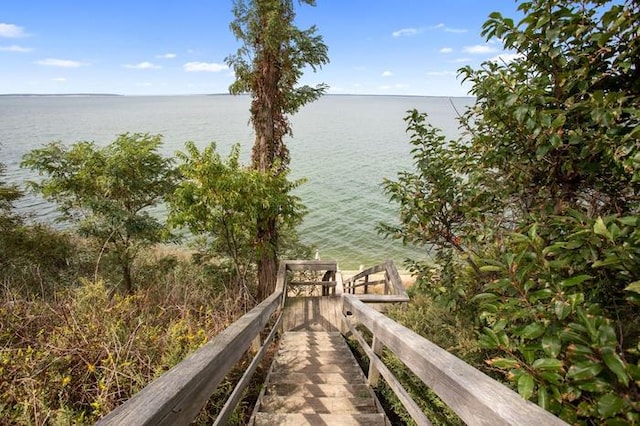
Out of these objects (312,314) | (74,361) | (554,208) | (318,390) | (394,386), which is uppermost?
(554,208)

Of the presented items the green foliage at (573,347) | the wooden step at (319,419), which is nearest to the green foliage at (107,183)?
the wooden step at (319,419)

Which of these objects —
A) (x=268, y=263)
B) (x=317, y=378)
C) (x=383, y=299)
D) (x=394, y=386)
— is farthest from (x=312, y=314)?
(x=394, y=386)

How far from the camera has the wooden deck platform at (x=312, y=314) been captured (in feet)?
20.9

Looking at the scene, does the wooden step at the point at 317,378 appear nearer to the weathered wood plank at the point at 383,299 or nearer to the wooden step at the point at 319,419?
the wooden step at the point at 319,419

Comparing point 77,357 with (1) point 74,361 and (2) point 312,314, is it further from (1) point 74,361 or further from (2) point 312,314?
(2) point 312,314

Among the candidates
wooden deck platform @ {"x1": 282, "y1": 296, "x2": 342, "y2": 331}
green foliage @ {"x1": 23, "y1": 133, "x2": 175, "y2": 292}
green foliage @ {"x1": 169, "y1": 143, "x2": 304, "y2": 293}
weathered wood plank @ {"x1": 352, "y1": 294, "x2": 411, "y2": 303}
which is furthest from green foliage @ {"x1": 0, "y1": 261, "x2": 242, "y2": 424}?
green foliage @ {"x1": 23, "y1": 133, "x2": 175, "y2": 292}

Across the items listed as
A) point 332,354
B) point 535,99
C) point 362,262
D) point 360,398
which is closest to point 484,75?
point 535,99

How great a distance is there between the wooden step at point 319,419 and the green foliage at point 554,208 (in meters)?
0.96

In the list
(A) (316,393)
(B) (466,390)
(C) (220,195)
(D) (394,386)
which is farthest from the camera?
(C) (220,195)

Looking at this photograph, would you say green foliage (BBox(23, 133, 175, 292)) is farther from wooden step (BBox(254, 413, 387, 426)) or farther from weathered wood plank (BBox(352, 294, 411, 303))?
wooden step (BBox(254, 413, 387, 426))

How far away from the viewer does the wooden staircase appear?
92.4 inches

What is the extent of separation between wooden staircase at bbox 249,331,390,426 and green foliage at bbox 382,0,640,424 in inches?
43.8

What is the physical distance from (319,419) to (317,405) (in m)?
0.36

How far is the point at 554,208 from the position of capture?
2182mm
